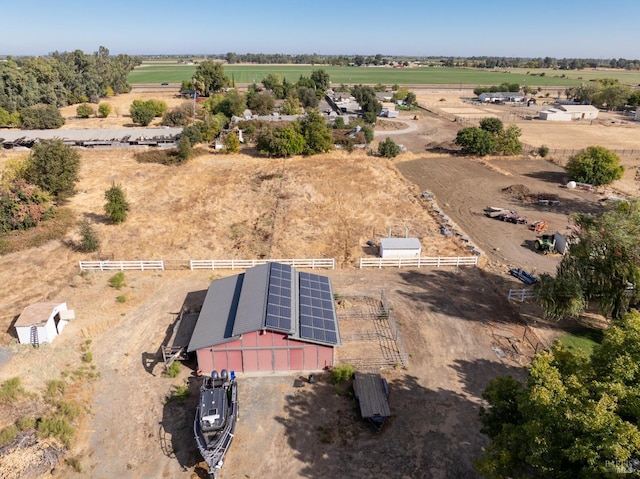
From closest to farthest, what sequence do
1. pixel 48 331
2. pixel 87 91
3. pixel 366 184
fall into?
pixel 48 331 < pixel 366 184 < pixel 87 91

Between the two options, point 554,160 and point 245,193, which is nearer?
point 245,193

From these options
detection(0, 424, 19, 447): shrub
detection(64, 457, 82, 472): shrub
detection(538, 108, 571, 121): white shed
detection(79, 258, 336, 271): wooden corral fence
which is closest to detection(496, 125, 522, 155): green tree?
detection(538, 108, 571, 121): white shed

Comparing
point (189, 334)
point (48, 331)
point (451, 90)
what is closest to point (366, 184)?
point (189, 334)

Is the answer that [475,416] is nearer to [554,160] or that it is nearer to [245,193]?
[245,193]

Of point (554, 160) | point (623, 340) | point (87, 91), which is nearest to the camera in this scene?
point (623, 340)

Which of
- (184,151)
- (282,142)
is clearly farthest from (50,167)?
(282,142)

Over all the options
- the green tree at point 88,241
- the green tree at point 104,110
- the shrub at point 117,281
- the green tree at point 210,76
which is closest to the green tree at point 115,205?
the green tree at point 88,241
